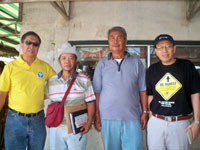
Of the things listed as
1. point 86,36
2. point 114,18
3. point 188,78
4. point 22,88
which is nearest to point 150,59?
point 114,18

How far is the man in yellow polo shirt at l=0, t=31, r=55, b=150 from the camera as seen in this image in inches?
77.7

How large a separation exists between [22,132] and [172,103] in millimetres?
1724

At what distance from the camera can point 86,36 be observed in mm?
4277

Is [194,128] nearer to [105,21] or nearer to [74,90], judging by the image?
[74,90]

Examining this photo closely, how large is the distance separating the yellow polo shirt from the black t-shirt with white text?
4.48ft

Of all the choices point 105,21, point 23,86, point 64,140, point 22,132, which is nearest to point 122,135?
point 64,140

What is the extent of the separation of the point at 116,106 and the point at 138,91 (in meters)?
0.38

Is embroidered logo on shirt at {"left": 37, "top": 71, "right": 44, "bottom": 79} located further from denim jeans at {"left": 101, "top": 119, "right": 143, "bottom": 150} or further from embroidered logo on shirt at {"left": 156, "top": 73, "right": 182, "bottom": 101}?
embroidered logo on shirt at {"left": 156, "top": 73, "right": 182, "bottom": 101}

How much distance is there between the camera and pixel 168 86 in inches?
70.0

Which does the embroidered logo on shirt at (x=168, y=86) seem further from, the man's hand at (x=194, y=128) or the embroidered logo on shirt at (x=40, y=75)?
the embroidered logo on shirt at (x=40, y=75)

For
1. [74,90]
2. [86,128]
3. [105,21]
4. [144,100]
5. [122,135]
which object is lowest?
[122,135]

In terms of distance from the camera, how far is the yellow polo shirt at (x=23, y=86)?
197cm

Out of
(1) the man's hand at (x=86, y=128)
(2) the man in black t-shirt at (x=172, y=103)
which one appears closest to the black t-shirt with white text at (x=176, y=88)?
(2) the man in black t-shirt at (x=172, y=103)

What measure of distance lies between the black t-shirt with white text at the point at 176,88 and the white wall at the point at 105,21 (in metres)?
2.50
